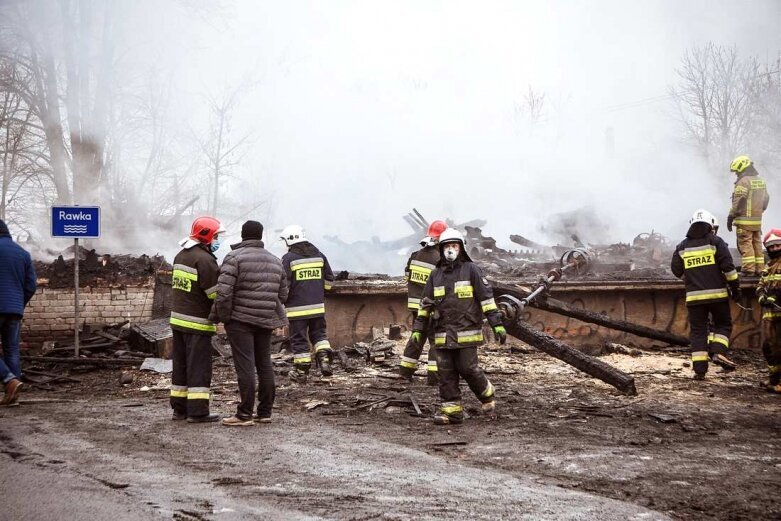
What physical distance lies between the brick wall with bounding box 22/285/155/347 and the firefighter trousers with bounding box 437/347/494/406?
684cm

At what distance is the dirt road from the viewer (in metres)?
3.91

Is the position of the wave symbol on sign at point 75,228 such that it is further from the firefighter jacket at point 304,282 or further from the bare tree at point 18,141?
the bare tree at point 18,141

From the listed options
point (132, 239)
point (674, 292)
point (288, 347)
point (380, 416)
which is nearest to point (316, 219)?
point (132, 239)

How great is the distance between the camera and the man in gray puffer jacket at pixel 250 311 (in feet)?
21.6

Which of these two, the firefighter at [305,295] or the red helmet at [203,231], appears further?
the firefighter at [305,295]

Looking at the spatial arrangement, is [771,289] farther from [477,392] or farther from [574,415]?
[477,392]

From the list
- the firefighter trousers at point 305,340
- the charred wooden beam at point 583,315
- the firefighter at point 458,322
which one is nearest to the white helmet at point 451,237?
the firefighter at point 458,322

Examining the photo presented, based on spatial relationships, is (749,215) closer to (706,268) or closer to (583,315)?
(706,268)

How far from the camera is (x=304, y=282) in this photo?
928 centimetres

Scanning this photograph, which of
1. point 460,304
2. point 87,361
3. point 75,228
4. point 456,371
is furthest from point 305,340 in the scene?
point 75,228

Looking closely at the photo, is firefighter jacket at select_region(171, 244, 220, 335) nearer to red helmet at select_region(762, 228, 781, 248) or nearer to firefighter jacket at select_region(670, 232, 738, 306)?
firefighter jacket at select_region(670, 232, 738, 306)

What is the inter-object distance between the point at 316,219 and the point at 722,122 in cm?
1426

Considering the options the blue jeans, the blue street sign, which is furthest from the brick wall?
the blue jeans

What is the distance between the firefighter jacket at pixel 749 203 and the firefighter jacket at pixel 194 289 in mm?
7898
